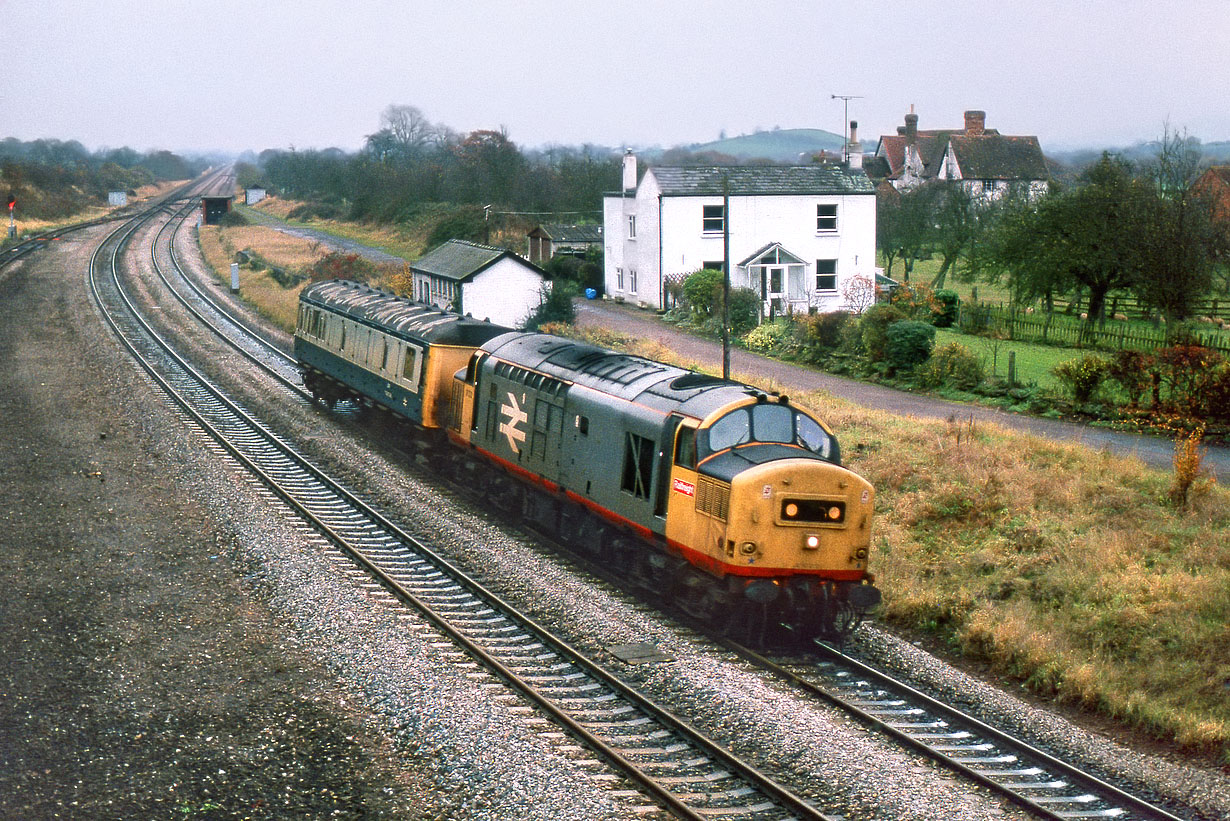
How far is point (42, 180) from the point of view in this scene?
118 metres

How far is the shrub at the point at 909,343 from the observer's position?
33062 mm

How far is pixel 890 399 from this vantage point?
3106 cm

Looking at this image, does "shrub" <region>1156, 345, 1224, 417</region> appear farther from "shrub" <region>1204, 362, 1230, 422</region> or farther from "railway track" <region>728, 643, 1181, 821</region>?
"railway track" <region>728, 643, 1181, 821</region>

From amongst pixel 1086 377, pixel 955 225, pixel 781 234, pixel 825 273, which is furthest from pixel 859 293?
pixel 1086 377

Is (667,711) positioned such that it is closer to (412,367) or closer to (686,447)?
(686,447)

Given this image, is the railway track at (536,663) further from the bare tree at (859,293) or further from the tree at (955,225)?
the tree at (955,225)

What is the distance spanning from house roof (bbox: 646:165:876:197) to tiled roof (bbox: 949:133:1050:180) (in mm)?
41759

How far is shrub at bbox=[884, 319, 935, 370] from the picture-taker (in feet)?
108

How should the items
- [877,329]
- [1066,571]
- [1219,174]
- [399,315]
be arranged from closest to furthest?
1. [1066,571]
2. [399,315]
3. [877,329]
4. [1219,174]

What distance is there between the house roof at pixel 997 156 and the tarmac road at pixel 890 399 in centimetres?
5063

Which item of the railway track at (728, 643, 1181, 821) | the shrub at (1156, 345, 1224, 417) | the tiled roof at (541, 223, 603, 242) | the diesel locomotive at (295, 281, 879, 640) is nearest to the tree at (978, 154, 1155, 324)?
the shrub at (1156, 345, 1224, 417)

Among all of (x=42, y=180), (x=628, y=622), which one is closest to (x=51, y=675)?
(x=628, y=622)

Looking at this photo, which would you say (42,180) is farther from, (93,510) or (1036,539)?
(1036,539)

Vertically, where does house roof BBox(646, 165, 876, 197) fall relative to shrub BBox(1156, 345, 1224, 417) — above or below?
above
